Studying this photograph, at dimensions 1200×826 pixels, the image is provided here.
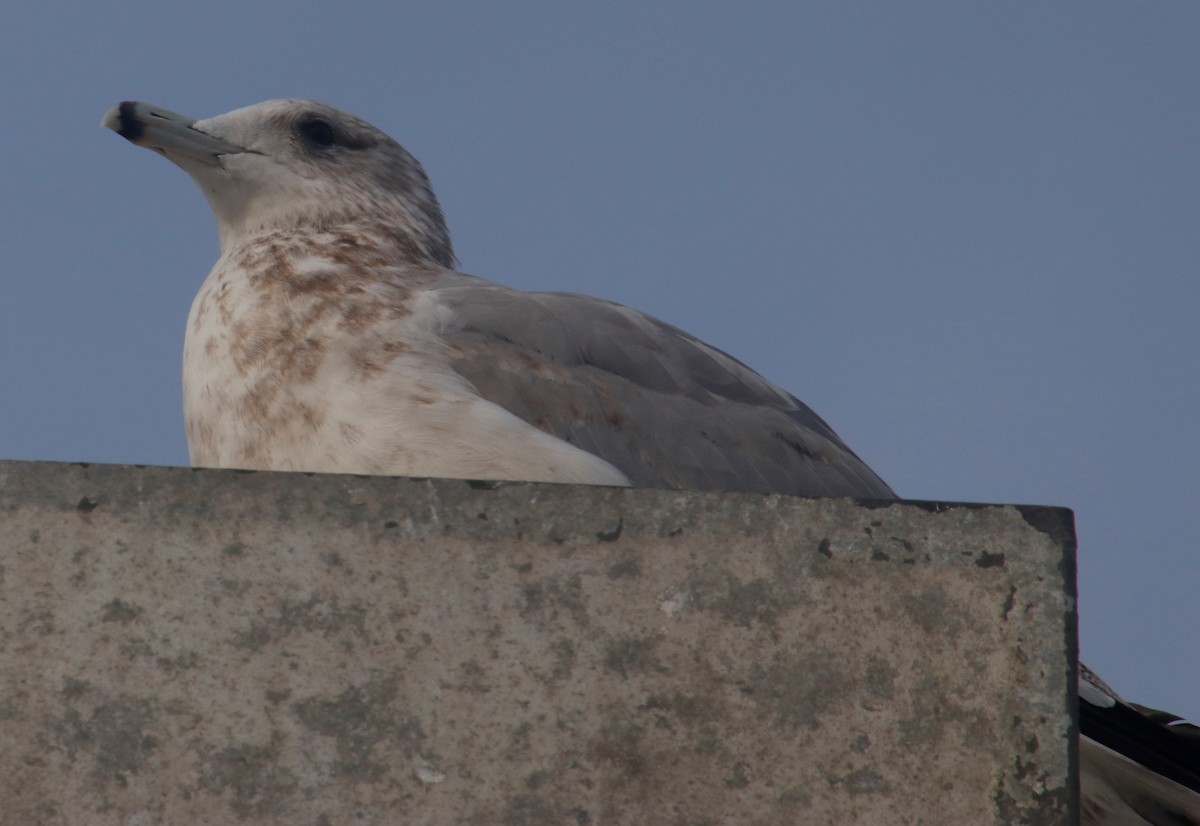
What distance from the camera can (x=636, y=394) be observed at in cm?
500

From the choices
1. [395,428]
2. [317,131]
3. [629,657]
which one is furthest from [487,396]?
[317,131]

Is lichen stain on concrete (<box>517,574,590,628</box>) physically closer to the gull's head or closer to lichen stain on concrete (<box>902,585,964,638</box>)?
lichen stain on concrete (<box>902,585,964,638</box>)

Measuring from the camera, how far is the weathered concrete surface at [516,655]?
255 cm

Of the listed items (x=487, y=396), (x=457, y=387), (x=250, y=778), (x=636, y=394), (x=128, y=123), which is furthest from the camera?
(x=128, y=123)

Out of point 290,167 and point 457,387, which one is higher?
point 290,167

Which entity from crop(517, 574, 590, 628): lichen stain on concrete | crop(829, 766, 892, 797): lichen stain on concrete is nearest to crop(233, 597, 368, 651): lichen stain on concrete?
crop(517, 574, 590, 628): lichen stain on concrete

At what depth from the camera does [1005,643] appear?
Answer: 270 cm

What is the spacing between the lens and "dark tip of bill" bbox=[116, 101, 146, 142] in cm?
600

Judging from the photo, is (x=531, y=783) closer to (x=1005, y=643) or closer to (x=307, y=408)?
(x=1005, y=643)

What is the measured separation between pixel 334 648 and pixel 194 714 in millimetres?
232

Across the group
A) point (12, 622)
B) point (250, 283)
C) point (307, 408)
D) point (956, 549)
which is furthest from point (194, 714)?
point (250, 283)

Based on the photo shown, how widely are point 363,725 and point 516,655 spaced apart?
262 mm

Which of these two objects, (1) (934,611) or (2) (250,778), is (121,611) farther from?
(1) (934,611)

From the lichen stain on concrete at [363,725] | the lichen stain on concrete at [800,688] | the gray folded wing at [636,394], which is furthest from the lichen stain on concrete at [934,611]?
the gray folded wing at [636,394]
